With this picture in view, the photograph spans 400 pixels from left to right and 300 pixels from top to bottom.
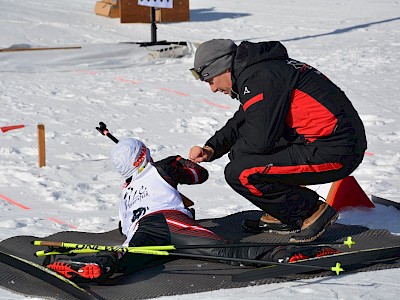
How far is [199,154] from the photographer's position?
5.18 meters

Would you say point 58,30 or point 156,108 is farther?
point 58,30

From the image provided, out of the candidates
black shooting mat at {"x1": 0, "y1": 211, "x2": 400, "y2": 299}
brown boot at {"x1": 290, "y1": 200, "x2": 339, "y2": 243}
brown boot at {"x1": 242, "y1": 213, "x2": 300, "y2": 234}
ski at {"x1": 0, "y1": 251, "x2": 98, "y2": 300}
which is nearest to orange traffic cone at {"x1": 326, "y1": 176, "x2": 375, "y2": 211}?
black shooting mat at {"x1": 0, "y1": 211, "x2": 400, "y2": 299}

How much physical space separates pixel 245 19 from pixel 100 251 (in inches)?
539

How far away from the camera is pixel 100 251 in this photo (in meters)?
4.51

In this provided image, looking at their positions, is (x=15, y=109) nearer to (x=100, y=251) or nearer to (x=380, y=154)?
(x=380, y=154)

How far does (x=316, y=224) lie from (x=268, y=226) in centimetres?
39

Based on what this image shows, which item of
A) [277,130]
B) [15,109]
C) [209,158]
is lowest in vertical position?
[15,109]

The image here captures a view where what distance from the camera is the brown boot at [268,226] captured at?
16.9ft

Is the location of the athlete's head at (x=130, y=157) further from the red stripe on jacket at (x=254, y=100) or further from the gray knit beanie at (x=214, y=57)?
the red stripe on jacket at (x=254, y=100)

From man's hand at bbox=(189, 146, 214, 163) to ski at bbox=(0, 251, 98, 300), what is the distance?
124 centimetres

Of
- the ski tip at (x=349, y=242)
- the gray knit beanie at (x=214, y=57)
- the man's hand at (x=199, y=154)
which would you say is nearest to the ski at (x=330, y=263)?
the ski tip at (x=349, y=242)

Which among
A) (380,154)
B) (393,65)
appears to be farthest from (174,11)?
(380,154)

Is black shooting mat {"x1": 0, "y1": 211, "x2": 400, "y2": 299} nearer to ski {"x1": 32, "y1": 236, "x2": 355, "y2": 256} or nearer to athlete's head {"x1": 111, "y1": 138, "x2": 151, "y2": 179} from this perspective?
ski {"x1": 32, "y1": 236, "x2": 355, "y2": 256}

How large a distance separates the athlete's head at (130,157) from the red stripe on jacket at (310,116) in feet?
3.09
